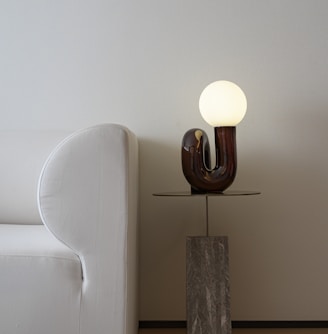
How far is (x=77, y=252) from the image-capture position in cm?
115

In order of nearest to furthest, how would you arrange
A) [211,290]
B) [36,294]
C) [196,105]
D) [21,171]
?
[36,294] → [211,290] → [21,171] → [196,105]

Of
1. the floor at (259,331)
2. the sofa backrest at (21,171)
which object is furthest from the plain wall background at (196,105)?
the sofa backrest at (21,171)

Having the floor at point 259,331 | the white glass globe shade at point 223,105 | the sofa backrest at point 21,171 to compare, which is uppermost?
the white glass globe shade at point 223,105

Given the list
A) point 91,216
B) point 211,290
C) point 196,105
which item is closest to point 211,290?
point 211,290

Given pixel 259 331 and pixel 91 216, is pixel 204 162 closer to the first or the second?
pixel 91 216

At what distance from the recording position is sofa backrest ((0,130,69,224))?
166 cm

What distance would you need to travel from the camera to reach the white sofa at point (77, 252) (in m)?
1.12

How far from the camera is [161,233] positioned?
187 centimetres

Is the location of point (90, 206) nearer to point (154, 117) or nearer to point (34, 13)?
point (154, 117)

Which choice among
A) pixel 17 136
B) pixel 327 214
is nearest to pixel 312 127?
pixel 327 214

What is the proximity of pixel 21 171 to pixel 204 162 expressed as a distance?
710 mm

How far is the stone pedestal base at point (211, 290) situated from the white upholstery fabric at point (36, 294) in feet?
1.55

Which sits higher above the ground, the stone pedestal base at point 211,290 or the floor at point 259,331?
the stone pedestal base at point 211,290

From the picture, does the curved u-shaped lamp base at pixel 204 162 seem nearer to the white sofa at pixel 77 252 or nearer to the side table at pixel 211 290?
the side table at pixel 211 290
